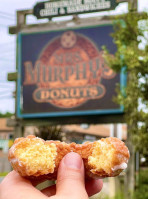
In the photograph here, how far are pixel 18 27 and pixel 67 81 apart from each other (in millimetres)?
3040

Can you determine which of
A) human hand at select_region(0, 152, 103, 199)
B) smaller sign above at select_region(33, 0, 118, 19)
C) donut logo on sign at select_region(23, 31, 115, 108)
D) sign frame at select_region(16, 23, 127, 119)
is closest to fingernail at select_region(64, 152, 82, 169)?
human hand at select_region(0, 152, 103, 199)

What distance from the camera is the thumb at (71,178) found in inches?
61.1

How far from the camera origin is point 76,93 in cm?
1552

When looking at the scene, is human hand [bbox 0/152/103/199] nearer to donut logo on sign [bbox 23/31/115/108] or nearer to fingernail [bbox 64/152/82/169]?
fingernail [bbox 64/152/82/169]

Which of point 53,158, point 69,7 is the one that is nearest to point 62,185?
point 53,158

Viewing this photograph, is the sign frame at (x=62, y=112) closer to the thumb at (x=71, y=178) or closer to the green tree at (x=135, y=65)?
the green tree at (x=135, y=65)

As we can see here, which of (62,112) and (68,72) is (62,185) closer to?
(62,112)

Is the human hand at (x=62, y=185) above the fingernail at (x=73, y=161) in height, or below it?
below

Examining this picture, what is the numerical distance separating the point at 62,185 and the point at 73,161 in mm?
128

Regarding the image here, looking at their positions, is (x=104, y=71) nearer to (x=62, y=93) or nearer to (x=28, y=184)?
(x=62, y=93)

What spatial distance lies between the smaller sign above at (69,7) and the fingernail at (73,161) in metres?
13.6

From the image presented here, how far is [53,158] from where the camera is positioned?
175 cm

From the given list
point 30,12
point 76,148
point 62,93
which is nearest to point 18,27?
point 30,12

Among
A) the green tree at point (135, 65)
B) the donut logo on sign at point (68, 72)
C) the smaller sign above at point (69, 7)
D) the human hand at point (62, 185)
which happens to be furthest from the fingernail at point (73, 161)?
the smaller sign above at point (69, 7)
